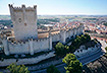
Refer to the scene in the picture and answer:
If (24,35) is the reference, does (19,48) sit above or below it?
below

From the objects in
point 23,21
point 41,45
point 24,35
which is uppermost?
point 23,21

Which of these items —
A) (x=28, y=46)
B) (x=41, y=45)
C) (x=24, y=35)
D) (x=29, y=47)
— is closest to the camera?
(x=28, y=46)

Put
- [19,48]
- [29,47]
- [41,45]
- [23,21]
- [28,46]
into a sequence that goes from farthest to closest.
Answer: [41,45] → [23,21] → [29,47] → [28,46] → [19,48]

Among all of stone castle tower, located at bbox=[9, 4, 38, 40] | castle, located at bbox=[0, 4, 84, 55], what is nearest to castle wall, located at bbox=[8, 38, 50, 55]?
castle, located at bbox=[0, 4, 84, 55]

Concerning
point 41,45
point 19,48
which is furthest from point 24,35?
point 41,45

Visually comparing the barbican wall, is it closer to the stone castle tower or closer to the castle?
the castle

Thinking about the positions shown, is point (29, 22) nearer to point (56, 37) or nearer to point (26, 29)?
point (26, 29)

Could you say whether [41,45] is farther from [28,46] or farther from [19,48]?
[19,48]

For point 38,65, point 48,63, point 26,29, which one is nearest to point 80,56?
point 48,63
